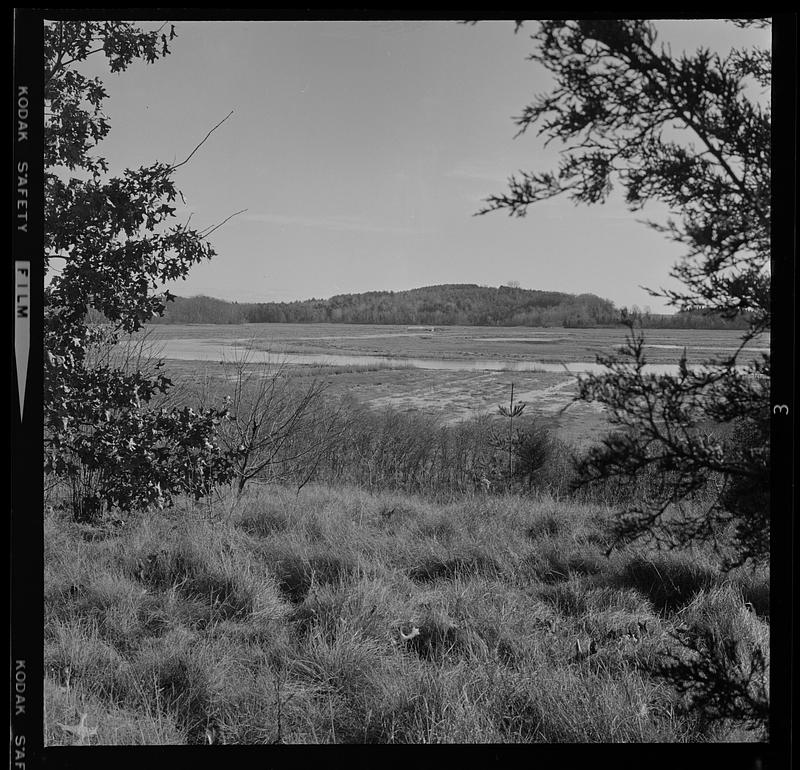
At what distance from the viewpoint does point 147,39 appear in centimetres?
227

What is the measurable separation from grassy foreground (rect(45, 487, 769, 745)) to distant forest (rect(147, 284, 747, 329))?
0.70 m

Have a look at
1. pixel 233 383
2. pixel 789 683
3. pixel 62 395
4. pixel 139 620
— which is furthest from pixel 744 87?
pixel 139 620

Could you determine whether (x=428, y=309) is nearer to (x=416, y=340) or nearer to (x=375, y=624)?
(x=416, y=340)

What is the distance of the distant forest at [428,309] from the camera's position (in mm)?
2314

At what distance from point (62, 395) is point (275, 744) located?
147 cm

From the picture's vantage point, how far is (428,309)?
8.04 feet

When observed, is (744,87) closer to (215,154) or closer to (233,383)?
(215,154)

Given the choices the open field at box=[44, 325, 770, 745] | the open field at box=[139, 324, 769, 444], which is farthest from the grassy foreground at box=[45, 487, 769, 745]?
the open field at box=[139, 324, 769, 444]
